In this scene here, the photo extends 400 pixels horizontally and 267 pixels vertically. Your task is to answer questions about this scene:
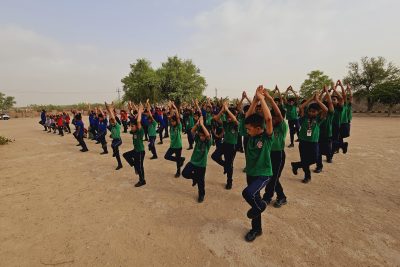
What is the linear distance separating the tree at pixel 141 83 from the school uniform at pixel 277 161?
40.7 m

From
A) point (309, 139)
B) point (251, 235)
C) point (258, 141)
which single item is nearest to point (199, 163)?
point (258, 141)

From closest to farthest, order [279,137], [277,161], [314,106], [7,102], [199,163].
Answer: [277,161], [279,137], [199,163], [314,106], [7,102]

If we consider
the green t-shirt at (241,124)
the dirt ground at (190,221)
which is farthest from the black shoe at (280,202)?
the green t-shirt at (241,124)

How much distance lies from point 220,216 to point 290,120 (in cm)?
691

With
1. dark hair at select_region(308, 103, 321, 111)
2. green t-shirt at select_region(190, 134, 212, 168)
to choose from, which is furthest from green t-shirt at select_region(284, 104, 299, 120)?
green t-shirt at select_region(190, 134, 212, 168)

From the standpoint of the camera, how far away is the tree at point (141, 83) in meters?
44.1

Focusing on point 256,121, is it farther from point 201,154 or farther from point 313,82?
point 313,82

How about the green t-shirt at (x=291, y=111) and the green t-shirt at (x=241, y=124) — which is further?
the green t-shirt at (x=291, y=111)

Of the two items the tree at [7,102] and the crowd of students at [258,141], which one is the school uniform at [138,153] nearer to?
the crowd of students at [258,141]

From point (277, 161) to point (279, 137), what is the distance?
495 mm

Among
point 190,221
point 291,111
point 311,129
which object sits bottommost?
point 190,221

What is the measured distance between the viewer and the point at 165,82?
4481cm

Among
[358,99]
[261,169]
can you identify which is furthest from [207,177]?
[358,99]

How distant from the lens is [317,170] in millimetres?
6934
